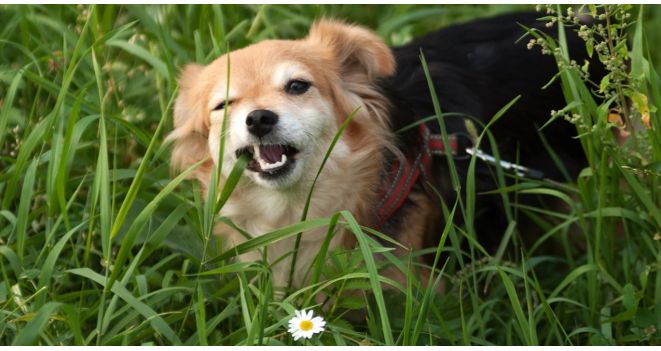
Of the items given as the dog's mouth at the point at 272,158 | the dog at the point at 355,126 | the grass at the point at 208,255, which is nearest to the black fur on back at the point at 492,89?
the dog at the point at 355,126

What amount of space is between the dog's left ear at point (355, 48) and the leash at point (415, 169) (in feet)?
0.80

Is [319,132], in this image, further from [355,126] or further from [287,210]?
[287,210]

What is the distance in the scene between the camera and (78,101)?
2.73 m

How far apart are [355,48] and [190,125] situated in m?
0.58

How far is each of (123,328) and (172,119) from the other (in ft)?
3.28

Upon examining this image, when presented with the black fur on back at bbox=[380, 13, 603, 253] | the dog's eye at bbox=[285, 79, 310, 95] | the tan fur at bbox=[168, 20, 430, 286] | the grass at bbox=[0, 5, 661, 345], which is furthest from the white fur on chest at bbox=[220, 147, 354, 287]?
the black fur on back at bbox=[380, 13, 603, 253]

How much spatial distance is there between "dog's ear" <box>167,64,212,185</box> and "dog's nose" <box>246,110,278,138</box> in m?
0.35

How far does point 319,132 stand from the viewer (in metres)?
2.82

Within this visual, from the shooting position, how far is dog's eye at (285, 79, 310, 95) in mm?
2846

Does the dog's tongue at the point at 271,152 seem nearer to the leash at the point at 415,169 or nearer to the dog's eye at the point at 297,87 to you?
the dog's eye at the point at 297,87

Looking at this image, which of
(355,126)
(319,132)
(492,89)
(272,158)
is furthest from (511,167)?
(272,158)

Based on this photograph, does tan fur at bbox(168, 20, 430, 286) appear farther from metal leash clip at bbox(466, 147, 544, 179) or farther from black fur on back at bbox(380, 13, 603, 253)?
metal leash clip at bbox(466, 147, 544, 179)

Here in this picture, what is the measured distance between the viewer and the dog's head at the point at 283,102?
2723 mm

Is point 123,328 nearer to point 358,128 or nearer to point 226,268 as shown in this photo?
point 226,268
